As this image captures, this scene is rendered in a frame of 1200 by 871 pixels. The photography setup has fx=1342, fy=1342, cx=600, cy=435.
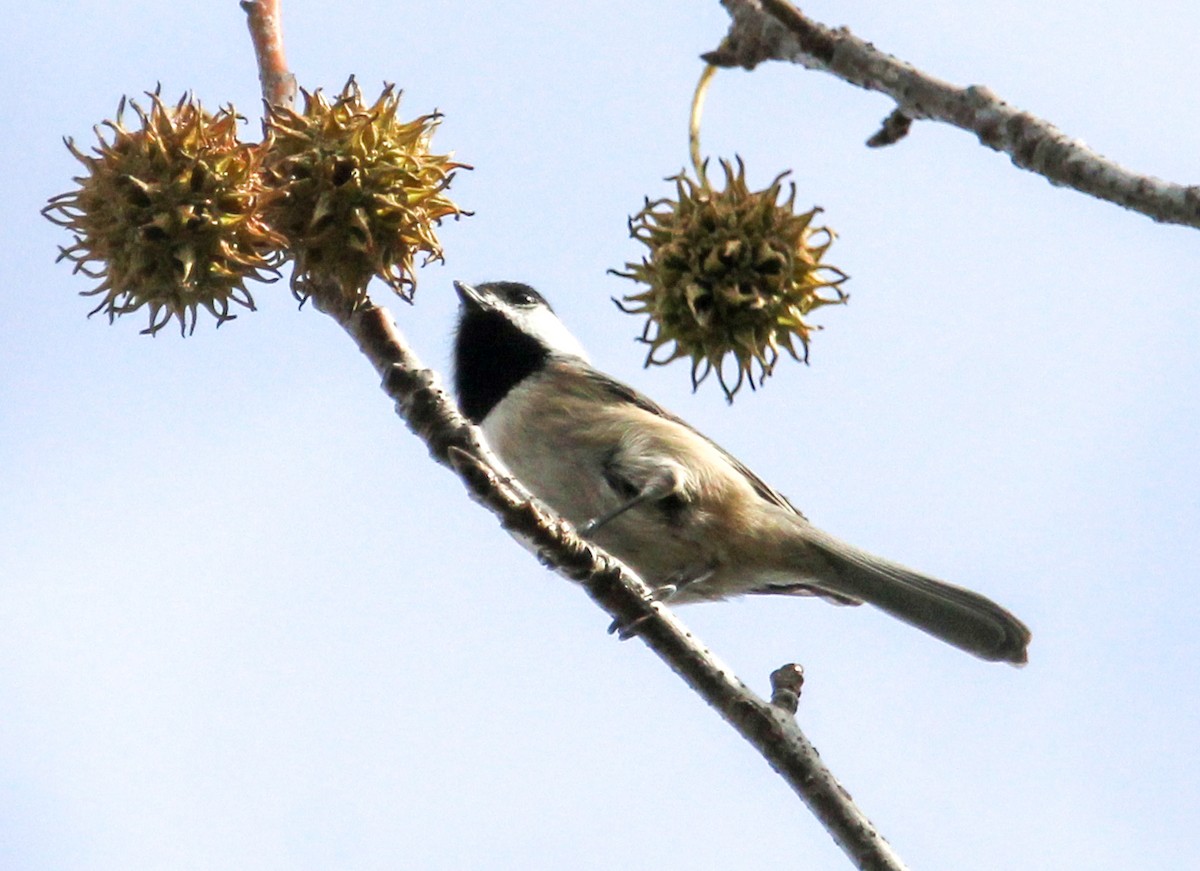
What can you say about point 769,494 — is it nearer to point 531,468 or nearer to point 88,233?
point 531,468

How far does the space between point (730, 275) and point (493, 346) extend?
119 inches

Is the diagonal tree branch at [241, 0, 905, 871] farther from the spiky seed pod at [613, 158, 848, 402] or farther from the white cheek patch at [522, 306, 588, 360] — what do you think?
the white cheek patch at [522, 306, 588, 360]

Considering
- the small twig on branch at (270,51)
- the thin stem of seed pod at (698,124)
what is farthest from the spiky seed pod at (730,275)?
the small twig on branch at (270,51)

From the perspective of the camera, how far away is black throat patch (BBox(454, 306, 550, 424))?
5652mm

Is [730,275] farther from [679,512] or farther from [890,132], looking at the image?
[679,512]

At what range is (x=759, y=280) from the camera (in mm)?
2930

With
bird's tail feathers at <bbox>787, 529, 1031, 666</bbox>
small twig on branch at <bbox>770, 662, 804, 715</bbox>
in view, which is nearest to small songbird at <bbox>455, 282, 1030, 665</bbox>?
bird's tail feathers at <bbox>787, 529, 1031, 666</bbox>

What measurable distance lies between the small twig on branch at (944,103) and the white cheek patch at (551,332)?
3439mm

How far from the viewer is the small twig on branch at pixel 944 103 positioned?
1.86 metres

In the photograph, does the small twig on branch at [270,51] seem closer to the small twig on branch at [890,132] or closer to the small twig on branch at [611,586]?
the small twig on branch at [611,586]

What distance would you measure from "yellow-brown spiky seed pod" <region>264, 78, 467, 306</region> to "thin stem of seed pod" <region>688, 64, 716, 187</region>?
1.98ft

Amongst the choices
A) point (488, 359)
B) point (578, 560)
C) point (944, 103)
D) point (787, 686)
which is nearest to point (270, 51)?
point (578, 560)

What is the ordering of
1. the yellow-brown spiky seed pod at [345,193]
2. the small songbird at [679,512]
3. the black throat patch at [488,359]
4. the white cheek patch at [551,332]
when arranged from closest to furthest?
the yellow-brown spiky seed pod at [345,193] < the small songbird at [679,512] < the black throat patch at [488,359] < the white cheek patch at [551,332]

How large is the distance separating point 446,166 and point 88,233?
776 millimetres
